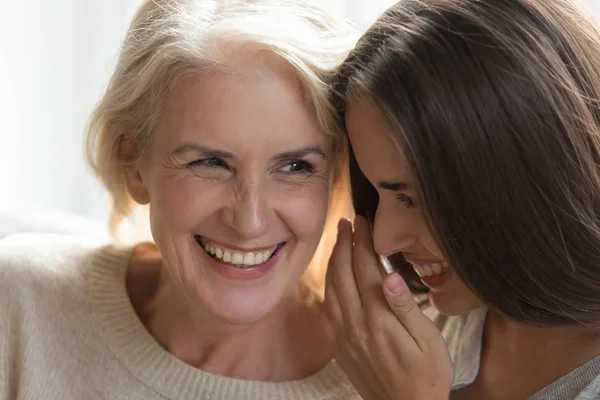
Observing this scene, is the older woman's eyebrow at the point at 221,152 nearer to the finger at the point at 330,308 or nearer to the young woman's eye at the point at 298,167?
the young woman's eye at the point at 298,167

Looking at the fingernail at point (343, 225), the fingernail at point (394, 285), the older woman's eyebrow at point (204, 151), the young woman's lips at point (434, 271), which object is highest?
the older woman's eyebrow at point (204, 151)

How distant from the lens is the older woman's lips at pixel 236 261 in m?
1.87

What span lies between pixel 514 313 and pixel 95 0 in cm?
211

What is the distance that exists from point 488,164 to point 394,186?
0.19 metres

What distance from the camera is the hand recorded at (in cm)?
179

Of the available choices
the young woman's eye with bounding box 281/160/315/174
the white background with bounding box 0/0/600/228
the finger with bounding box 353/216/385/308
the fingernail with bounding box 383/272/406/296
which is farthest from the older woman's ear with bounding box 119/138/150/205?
the white background with bounding box 0/0/600/228

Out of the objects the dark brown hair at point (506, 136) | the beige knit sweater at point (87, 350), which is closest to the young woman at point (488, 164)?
the dark brown hair at point (506, 136)

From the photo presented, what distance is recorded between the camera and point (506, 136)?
1548 millimetres

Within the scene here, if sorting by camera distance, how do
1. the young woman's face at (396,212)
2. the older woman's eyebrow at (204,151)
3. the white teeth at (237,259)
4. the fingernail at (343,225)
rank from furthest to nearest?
the fingernail at (343,225) → the white teeth at (237,259) → the older woman's eyebrow at (204,151) → the young woman's face at (396,212)

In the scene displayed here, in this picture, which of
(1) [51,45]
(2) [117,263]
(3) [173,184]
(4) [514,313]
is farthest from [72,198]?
(4) [514,313]

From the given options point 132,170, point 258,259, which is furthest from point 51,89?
point 258,259

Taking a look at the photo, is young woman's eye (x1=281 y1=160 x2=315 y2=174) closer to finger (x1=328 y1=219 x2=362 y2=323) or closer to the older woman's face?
the older woman's face

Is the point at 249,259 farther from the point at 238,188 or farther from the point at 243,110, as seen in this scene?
the point at 243,110

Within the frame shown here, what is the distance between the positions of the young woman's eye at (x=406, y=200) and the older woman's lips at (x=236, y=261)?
0.98 feet
